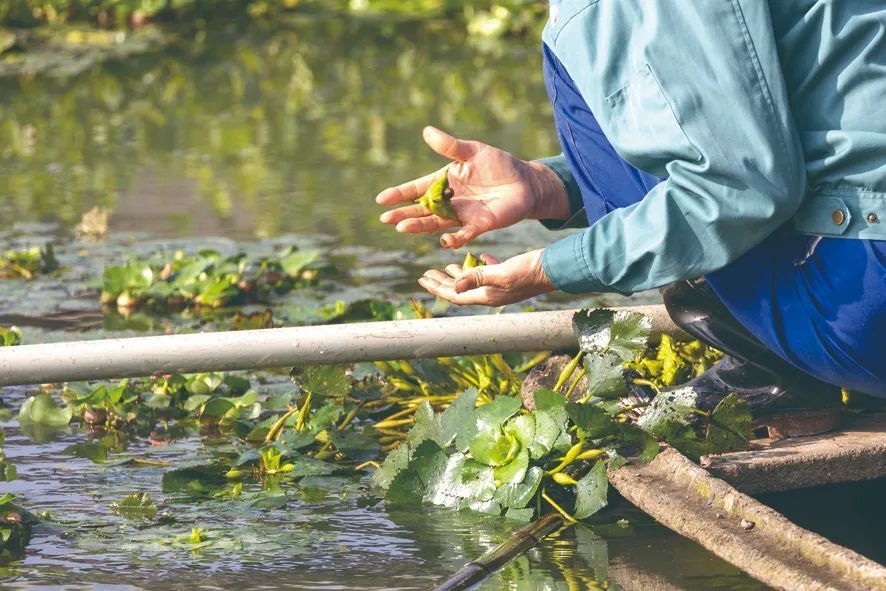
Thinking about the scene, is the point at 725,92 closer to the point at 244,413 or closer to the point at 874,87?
the point at 874,87

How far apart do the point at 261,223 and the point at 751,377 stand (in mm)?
2806

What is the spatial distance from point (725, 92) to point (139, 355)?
3.90 ft

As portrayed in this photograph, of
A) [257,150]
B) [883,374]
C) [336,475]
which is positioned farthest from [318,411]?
[257,150]

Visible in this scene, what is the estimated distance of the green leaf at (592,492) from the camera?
2643 mm

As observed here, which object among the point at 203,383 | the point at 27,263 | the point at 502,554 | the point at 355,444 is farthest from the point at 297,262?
the point at 502,554

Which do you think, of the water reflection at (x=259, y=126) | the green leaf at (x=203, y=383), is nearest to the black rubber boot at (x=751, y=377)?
the green leaf at (x=203, y=383)

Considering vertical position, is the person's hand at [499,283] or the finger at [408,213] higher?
the finger at [408,213]

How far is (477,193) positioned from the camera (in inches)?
110

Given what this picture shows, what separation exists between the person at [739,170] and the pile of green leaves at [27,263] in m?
2.28

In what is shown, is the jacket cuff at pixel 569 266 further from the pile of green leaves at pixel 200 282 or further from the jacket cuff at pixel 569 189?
the pile of green leaves at pixel 200 282

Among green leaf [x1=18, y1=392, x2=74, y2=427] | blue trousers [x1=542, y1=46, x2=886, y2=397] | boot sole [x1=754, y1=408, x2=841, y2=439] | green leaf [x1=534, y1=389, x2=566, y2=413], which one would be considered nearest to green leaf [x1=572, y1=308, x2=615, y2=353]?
green leaf [x1=534, y1=389, x2=566, y2=413]

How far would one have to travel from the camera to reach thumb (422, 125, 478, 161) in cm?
268

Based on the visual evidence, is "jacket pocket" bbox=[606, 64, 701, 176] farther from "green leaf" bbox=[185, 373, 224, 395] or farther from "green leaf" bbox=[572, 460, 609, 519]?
"green leaf" bbox=[185, 373, 224, 395]

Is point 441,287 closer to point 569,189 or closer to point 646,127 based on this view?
point 569,189
